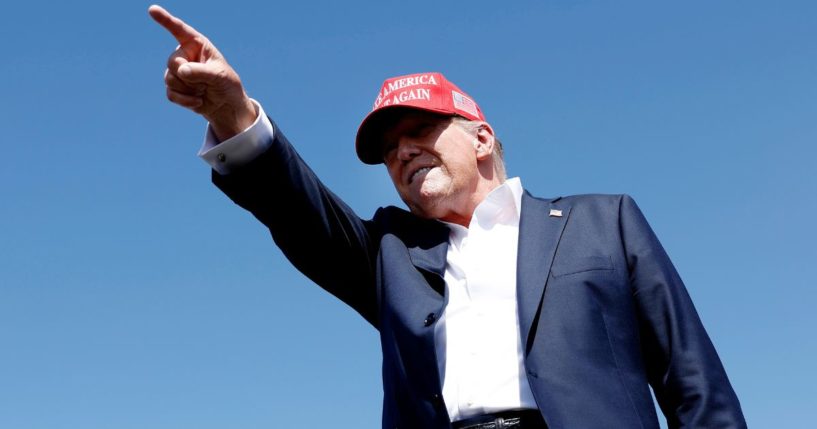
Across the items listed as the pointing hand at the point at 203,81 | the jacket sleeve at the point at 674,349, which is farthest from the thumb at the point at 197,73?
the jacket sleeve at the point at 674,349

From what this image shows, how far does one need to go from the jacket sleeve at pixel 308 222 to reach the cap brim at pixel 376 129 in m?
0.50

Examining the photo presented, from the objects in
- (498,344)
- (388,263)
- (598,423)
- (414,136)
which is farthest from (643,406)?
(414,136)

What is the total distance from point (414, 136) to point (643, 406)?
80.1 inches

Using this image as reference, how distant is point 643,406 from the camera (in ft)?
15.4

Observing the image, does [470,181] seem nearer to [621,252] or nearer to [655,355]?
[621,252]

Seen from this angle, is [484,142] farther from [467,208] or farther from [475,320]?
[475,320]

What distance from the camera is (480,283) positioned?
5.14 metres

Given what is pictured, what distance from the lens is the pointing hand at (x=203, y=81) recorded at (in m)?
4.58

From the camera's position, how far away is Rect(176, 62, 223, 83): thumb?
4.57m

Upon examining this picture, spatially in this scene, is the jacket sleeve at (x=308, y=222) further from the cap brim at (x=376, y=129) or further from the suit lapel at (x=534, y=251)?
the suit lapel at (x=534, y=251)

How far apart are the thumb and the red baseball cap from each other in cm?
141

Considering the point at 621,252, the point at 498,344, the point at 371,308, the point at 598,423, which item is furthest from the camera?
the point at 371,308

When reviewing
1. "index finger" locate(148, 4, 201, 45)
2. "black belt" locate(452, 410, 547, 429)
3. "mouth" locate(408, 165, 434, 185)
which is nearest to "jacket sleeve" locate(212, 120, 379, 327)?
"mouth" locate(408, 165, 434, 185)

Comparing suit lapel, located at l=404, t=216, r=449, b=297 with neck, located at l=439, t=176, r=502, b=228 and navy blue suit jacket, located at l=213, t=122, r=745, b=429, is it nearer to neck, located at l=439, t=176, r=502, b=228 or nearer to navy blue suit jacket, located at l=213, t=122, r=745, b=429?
navy blue suit jacket, located at l=213, t=122, r=745, b=429
